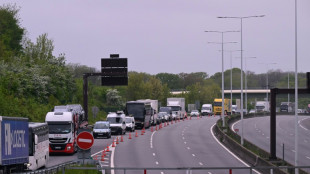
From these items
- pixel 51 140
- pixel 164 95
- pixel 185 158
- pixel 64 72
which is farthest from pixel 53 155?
pixel 164 95

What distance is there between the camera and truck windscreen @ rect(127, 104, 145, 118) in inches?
3266

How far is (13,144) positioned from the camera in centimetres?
2866

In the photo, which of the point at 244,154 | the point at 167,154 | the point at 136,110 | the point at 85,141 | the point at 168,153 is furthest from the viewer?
the point at 136,110

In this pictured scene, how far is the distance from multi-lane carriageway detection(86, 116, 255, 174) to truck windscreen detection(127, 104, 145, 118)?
9.94 m

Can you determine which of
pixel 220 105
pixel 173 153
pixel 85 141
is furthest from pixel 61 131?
pixel 220 105

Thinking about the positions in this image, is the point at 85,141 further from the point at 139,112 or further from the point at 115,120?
the point at 139,112

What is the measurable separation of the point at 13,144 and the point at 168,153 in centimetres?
2273

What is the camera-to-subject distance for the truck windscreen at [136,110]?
8296cm

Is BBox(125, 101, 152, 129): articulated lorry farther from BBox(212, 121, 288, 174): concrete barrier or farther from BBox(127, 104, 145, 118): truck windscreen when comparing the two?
BBox(212, 121, 288, 174): concrete barrier

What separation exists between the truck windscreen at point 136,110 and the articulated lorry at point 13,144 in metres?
51.1

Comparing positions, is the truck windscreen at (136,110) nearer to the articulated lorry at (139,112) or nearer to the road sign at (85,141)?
the articulated lorry at (139,112)

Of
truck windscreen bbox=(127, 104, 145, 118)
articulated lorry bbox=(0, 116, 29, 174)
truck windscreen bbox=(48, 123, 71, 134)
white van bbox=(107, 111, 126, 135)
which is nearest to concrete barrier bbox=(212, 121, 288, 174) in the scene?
articulated lorry bbox=(0, 116, 29, 174)

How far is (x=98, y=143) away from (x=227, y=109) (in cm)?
7262

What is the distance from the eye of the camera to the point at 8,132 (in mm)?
28000
